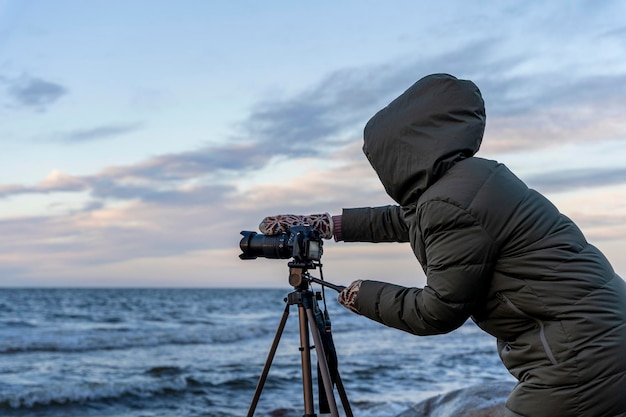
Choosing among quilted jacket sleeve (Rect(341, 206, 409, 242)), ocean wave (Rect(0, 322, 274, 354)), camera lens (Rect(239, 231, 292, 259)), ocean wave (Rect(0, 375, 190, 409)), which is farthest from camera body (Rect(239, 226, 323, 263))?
ocean wave (Rect(0, 322, 274, 354))

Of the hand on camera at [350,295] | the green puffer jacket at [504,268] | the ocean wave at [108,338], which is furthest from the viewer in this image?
the ocean wave at [108,338]

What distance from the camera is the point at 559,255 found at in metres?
2.07

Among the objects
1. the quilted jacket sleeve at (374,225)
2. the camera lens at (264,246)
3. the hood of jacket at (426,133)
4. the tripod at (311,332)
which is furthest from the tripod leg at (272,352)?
the hood of jacket at (426,133)

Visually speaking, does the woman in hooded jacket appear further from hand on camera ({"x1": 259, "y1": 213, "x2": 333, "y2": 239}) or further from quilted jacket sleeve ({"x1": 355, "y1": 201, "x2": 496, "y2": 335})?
hand on camera ({"x1": 259, "y1": 213, "x2": 333, "y2": 239})

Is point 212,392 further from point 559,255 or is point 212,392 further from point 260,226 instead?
point 559,255

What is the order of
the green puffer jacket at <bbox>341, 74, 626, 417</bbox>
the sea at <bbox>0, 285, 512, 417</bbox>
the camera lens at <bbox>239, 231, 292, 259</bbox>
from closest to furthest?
the green puffer jacket at <bbox>341, 74, 626, 417</bbox> < the camera lens at <bbox>239, 231, 292, 259</bbox> < the sea at <bbox>0, 285, 512, 417</bbox>

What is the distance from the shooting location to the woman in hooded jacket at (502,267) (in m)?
2.06

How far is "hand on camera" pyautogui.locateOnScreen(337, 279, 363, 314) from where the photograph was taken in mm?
2383

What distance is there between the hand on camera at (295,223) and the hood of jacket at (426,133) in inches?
31.2

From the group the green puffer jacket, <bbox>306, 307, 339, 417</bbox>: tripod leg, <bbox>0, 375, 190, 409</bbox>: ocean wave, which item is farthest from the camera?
<bbox>0, 375, 190, 409</bbox>: ocean wave

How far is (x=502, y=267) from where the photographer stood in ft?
6.90

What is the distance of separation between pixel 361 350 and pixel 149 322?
11.9 metres

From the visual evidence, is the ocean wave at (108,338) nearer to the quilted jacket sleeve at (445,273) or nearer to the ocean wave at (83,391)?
the ocean wave at (83,391)

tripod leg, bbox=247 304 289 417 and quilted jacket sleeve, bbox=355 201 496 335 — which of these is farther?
tripod leg, bbox=247 304 289 417
